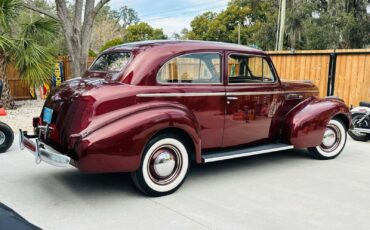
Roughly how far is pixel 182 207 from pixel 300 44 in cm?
2663

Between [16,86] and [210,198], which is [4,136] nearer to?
[210,198]

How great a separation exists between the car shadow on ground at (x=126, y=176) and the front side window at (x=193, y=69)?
1.30m

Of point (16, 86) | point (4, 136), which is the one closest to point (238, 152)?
point (4, 136)

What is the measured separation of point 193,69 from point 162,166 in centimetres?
132

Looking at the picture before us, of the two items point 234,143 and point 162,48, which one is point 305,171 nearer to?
point 234,143

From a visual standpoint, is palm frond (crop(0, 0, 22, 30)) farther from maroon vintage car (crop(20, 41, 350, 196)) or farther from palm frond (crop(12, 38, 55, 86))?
maroon vintage car (crop(20, 41, 350, 196))

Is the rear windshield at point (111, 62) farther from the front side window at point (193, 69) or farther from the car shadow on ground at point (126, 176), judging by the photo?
the car shadow on ground at point (126, 176)

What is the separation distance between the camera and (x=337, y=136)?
595 centimetres

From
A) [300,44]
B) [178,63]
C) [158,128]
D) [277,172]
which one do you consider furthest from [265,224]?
[300,44]

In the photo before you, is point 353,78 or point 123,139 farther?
point 353,78

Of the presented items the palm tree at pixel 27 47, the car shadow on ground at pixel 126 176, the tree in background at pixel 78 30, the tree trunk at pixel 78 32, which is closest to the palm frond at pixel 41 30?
the palm tree at pixel 27 47

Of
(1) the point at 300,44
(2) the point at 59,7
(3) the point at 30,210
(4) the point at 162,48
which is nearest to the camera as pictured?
(3) the point at 30,210

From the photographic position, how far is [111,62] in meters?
4.95

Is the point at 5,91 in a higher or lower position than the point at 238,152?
higher
